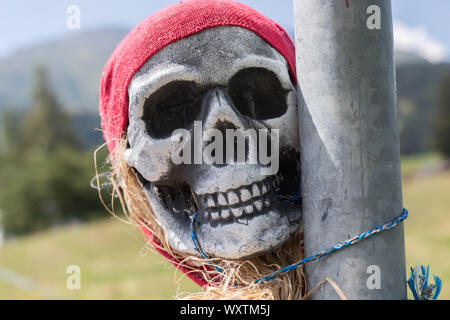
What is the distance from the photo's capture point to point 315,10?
4.31 ft

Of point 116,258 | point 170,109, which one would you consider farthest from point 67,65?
point 170,109

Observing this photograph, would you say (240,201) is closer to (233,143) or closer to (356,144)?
(233,143)

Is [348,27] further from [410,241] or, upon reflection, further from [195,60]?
[410,241]

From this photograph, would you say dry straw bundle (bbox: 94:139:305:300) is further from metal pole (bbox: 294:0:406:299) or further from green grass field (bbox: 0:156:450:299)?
green grass field (bbox: 0:156:450:299)

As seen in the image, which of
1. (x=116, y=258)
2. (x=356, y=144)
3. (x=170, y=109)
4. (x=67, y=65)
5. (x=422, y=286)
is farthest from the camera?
(x=67, y=65)

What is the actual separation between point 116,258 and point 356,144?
14160 millimetres

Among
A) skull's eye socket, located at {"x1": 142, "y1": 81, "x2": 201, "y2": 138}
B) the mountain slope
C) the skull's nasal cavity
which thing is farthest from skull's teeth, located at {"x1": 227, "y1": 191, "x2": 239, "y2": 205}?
the mountain slope

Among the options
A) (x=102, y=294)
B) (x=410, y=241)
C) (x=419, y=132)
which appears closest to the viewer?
(x=102, y=294)

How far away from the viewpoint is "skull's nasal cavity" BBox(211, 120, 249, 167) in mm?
1627

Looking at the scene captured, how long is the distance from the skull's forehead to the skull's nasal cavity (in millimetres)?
154

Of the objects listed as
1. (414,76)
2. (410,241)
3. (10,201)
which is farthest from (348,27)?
(414,76)

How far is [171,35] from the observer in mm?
1686

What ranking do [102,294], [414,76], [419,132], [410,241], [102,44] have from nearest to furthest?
[102,294] → [410,241] → [419,132] → [414,76] → [102,44]

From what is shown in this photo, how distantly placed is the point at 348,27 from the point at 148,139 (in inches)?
30.6
